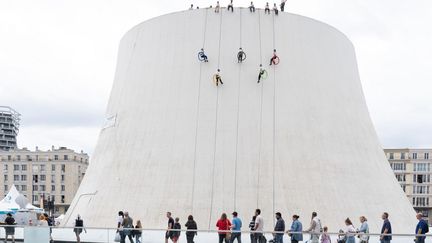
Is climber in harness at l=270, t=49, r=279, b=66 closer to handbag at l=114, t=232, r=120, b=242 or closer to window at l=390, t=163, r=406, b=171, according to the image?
handbag at l=114, t=232, r=120, b=242

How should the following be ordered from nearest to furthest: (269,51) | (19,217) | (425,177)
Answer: (269,51), (19,217), (425,177)

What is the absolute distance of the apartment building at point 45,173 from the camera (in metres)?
94.5

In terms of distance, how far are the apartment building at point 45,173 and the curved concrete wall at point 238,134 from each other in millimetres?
68289

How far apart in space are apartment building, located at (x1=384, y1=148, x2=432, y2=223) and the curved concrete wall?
184 ft

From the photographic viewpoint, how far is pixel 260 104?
26422mm

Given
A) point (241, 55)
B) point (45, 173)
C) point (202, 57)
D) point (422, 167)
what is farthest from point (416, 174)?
point (202, 57)

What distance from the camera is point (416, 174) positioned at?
8225 cm

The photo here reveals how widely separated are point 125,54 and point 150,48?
7.36 ft

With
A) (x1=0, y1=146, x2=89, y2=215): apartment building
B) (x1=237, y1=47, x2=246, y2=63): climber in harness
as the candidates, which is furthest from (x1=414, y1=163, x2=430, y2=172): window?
(x1=237, y1=47, x2=246, y2=63): climber in harness

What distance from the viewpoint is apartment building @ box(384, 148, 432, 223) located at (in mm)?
81062

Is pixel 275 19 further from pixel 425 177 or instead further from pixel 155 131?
pixel 425 177

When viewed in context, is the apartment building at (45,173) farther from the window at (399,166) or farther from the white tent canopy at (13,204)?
the white tent canopy at (13,204)

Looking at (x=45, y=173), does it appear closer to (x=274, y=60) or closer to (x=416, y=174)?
(x=416, y=174)

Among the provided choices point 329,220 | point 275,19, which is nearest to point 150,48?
point 275,19
